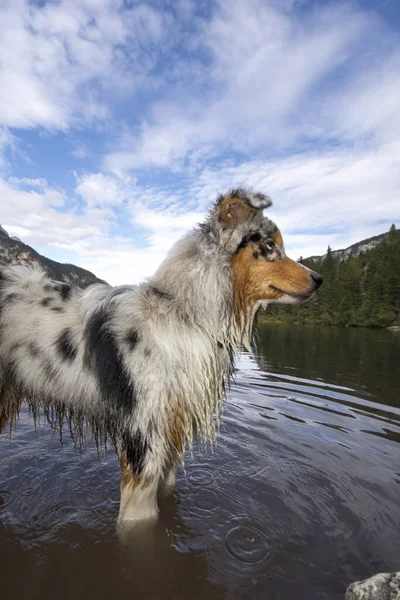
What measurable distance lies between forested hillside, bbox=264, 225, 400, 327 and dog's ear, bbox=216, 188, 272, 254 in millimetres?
56221

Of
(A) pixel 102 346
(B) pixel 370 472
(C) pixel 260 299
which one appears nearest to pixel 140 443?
(A) pixel 102 346

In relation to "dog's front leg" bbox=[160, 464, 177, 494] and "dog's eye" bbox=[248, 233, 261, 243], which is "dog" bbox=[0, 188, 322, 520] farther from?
"dog's front leg" bbox=[160, 464, 177, 494]

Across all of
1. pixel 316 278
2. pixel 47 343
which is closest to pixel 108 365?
pixel 47 343

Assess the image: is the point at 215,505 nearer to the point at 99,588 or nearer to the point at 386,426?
the point at 99,588

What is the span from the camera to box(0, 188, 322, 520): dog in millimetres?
2945

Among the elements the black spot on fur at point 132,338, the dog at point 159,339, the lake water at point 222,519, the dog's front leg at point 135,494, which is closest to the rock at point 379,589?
the lake water at point 222,519

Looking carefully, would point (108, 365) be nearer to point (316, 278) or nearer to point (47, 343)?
point (47, 343)

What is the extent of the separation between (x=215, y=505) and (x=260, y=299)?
2454 millimetres

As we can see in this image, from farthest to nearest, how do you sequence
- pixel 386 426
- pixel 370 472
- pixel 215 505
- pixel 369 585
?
pixel 386 426
pixel 370 472
pixel 215 505
pixel 369 585

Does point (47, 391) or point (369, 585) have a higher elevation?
point (47, 391)

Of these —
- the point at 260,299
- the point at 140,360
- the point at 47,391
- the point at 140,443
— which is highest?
the point at 260,299

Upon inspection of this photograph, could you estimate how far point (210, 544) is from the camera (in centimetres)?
300

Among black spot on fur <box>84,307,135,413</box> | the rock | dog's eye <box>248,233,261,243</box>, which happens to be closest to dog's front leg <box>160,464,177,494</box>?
black spot on fur <box>84,307,135,413</box>

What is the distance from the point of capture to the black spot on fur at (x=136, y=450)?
2.93 m
